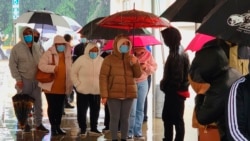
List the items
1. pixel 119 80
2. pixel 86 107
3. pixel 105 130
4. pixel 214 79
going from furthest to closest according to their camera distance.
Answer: pixel 105 130 → pixel 86 107 → pixel 119 80 → pixel 214 79

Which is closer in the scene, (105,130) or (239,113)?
(239,113)

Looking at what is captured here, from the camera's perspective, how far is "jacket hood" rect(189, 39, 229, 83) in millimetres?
3307

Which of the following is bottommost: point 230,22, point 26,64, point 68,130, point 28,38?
point 68,130

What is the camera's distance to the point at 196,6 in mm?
4355

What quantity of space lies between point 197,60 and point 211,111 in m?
0.46

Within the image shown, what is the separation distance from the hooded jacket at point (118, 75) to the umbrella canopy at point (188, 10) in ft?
6.07

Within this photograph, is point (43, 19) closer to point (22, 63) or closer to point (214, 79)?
point (22, 63)

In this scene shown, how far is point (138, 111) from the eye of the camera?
7145mm

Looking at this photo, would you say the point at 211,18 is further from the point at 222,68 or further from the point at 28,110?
the point at 28,110

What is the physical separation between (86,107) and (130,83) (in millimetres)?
1524

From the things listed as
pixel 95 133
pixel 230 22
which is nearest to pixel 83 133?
pixel 95 133

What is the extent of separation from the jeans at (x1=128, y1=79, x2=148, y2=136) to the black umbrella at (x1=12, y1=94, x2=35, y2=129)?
5.75 feet

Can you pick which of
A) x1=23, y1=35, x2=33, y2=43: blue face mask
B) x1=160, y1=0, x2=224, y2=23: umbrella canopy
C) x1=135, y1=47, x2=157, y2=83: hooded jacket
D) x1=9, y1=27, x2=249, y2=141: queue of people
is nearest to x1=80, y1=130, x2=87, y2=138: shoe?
x1=9, y1=27, x2=249, y2=141: queue of people

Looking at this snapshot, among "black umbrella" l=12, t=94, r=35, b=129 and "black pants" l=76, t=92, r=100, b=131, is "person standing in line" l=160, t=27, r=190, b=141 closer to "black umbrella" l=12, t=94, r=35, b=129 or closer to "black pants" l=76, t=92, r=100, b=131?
"black pants" l=76, t=92, r=100, b=131
